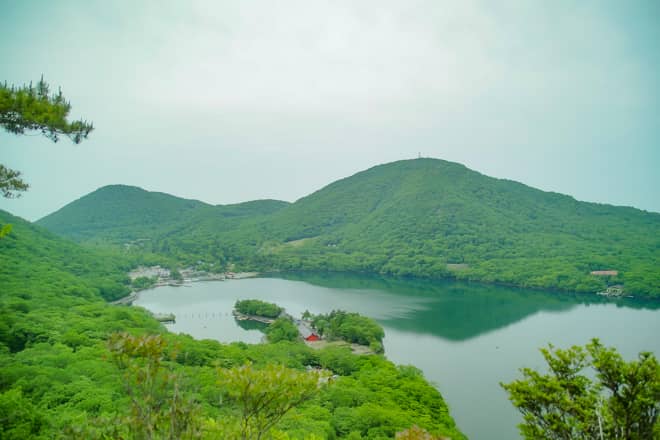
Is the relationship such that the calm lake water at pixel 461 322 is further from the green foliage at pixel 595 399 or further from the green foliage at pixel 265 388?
the green foliage at pixel 265 388

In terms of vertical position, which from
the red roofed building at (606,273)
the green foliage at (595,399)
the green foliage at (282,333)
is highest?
the red roofed building at (606,273)

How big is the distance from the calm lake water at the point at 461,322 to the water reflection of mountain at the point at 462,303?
0.08 m

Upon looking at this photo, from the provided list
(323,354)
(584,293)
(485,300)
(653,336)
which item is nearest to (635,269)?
(584,293)

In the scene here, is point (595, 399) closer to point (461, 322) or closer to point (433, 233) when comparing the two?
point (461, 322)

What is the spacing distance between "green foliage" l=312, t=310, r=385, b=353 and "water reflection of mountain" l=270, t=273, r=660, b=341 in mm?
4330

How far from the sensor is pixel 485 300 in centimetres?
4012

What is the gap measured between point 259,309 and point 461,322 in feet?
51.9

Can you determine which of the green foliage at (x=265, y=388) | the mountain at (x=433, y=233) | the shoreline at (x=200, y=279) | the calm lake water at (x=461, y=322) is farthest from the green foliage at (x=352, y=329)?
the mountain at (x=433, y=233)

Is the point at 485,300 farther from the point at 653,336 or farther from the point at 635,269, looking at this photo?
the point at 635,269

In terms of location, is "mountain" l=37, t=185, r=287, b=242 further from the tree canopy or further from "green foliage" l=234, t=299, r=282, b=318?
the tree canopy

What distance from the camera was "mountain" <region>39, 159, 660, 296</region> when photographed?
5134cm

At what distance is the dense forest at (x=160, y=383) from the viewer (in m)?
3.49

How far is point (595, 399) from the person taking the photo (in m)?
4.89

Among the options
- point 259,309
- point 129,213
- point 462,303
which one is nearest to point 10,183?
point 259,309
